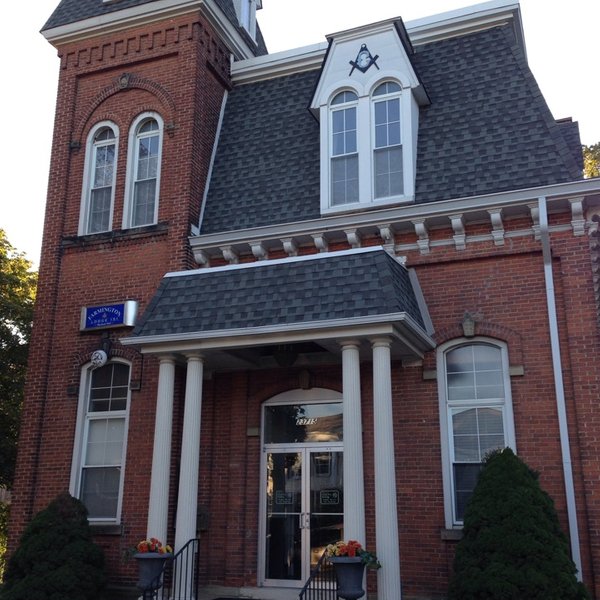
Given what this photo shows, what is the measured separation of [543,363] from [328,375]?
3357mm

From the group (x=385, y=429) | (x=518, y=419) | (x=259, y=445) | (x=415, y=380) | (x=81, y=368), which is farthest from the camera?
(x=81, y=368)

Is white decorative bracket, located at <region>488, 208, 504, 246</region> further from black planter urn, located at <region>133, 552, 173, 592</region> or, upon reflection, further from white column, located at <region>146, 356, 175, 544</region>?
black planter urn, located at <region>133, 552, 173, 592</region>

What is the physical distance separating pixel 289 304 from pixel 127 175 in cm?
538

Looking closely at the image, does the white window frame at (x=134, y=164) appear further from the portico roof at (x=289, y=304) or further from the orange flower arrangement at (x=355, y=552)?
the orange flower arrangement at (x=355, y=552)

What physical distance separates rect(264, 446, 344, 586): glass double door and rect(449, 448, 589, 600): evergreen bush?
8.88ft

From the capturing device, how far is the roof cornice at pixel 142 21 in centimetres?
1415

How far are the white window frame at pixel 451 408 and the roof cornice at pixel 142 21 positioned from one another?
8.40m

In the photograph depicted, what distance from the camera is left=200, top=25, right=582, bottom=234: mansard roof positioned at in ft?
37.3

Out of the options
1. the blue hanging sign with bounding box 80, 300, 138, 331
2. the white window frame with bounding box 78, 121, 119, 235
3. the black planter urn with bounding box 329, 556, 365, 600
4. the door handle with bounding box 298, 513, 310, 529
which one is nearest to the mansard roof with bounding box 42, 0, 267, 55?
the white window frame with bounding box 78, 121, 119, 235

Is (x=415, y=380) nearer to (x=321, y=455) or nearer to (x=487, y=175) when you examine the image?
(x=321, y=455)

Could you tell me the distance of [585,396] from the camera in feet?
32.3

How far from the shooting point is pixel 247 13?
17.1 metres

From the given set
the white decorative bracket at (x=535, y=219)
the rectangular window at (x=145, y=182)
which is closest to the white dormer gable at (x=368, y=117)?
the white decorative bracket at (x=535, y=219)

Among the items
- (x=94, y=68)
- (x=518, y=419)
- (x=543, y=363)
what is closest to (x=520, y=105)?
(x=543, y=363)
